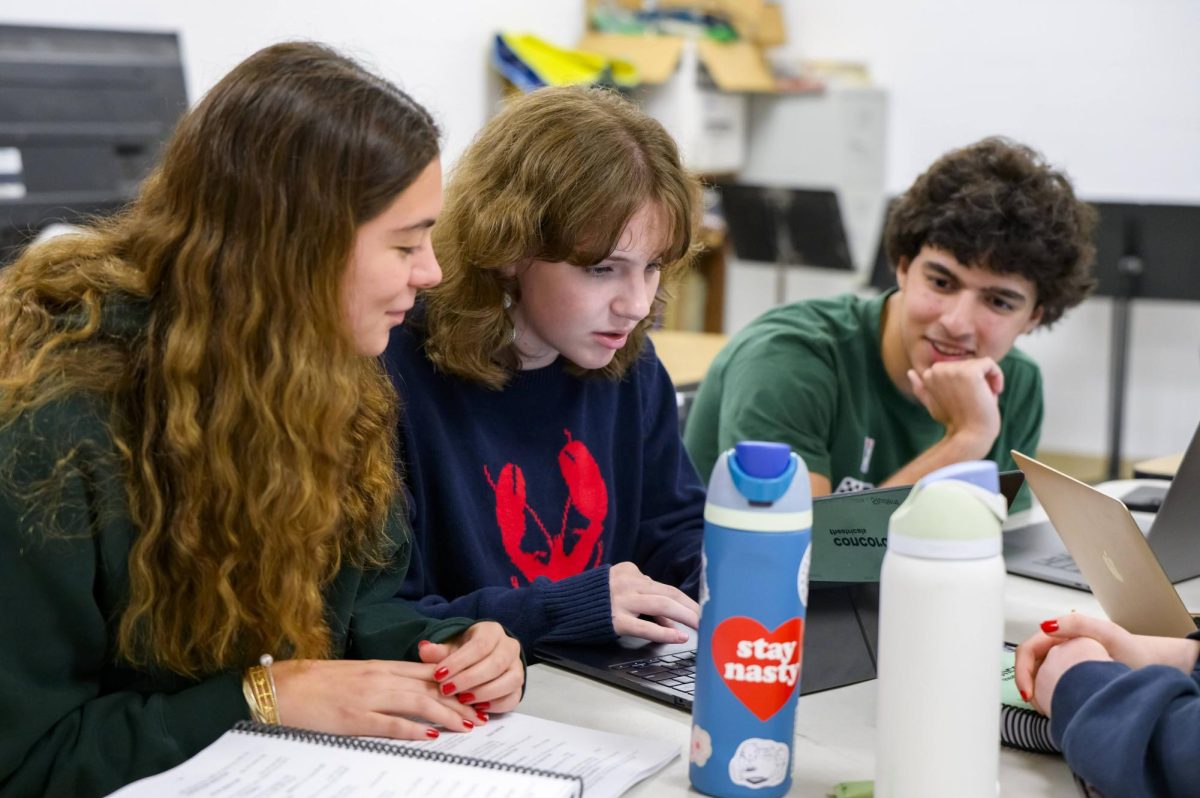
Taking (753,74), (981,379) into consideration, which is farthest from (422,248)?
(753,74)

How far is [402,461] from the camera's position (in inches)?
52.8

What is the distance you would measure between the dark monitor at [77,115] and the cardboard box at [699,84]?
2628mm

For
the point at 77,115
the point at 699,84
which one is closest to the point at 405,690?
the point at 77,115

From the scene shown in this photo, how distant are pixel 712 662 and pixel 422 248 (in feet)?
1.30

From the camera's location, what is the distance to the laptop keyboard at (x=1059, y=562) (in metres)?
1.52

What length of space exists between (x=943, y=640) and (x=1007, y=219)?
→ 113 cm

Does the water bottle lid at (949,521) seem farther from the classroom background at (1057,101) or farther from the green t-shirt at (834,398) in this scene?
the classroom background at (1057,101)

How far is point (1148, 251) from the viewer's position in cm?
422

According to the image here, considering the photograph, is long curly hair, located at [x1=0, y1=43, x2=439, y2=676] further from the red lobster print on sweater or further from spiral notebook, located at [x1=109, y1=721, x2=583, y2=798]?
the red lobster print on sweater

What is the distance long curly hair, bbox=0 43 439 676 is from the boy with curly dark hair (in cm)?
92

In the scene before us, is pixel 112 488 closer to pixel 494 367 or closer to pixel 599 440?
pixel 494 367

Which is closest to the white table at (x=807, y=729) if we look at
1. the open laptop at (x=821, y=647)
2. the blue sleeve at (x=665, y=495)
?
the open laptop at (x=821, y=647)

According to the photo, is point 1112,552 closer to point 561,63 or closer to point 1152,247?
point 1152,247

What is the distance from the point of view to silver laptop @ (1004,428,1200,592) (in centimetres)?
107
